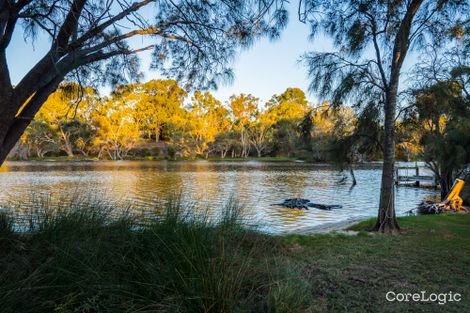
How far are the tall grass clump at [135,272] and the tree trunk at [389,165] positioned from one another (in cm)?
463

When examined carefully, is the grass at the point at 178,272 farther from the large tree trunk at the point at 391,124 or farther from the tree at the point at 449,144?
the tree at the point at 449,144

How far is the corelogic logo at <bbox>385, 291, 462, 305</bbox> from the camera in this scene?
3.46 metres

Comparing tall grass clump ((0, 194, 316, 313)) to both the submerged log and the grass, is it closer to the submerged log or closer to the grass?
the grass

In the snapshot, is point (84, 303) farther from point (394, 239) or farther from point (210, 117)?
point (210, 117)

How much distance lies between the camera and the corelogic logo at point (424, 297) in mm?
3458

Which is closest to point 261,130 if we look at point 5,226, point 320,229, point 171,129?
point 171,129

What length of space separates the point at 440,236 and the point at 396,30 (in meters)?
4.27

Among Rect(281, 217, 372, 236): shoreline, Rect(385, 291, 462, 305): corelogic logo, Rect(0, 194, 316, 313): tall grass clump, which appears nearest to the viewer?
Rect(0, 194, 316, 313): tall grass clump

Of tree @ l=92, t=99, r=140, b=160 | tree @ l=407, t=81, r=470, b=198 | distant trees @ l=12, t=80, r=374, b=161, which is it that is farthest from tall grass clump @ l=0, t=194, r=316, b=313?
tree @ l=92, t=99, r=140, b=160

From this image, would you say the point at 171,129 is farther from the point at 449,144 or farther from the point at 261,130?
the point at 449,144

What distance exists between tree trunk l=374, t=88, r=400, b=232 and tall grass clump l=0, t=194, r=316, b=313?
4.63m

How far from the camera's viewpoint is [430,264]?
4.76m

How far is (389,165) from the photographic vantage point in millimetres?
7418

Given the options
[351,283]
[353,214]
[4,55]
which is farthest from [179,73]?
[353,214]
